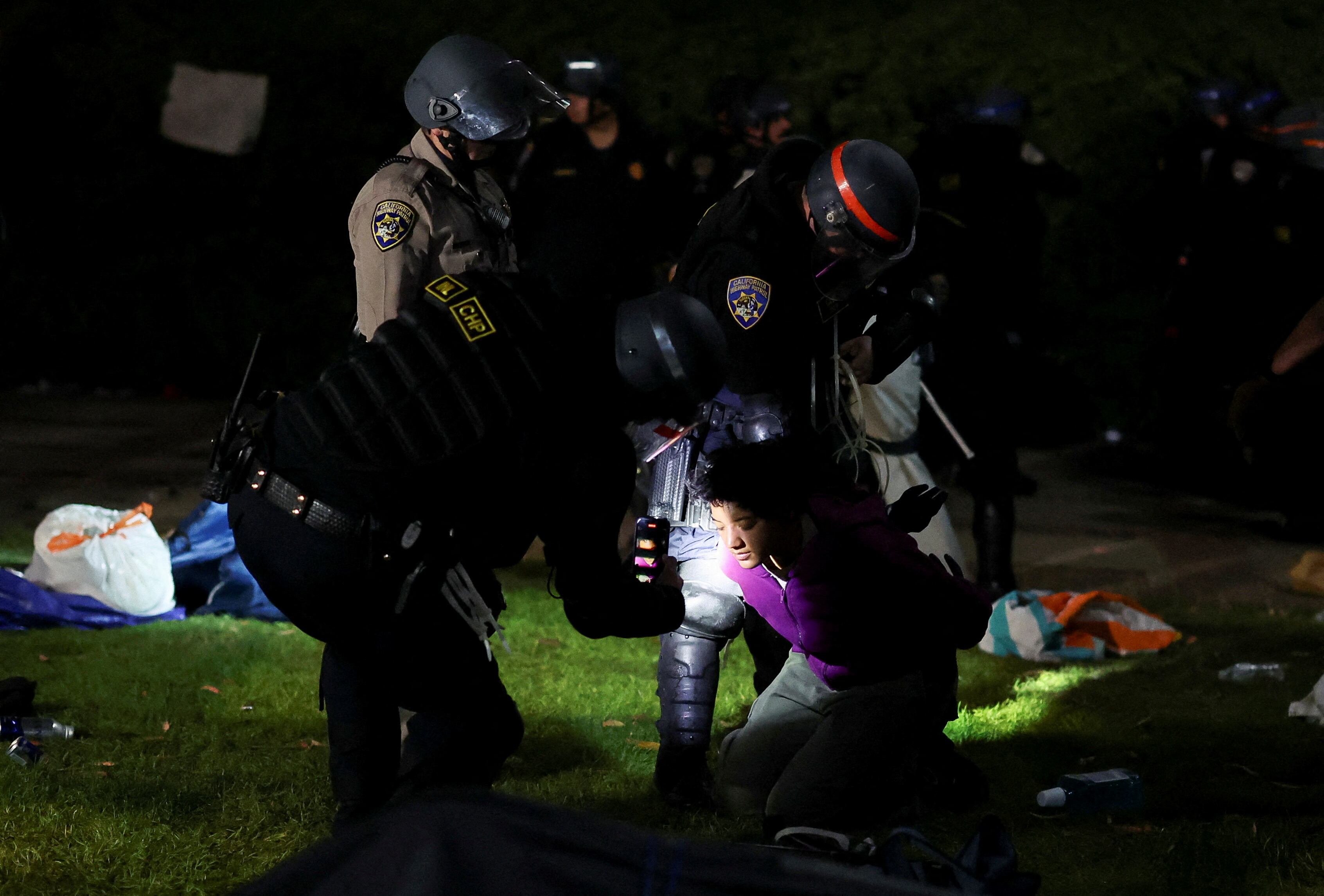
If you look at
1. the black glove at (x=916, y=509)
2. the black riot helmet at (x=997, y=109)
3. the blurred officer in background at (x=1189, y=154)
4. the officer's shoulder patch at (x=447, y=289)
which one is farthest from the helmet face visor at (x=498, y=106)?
the blurred officer in background at (x=1189, y=154)

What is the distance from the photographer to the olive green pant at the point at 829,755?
13.6 feet

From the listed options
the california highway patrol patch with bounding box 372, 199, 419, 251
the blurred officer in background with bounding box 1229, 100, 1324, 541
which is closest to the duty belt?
the california highway patrol patch with bounding box 372, 199, 419, 251

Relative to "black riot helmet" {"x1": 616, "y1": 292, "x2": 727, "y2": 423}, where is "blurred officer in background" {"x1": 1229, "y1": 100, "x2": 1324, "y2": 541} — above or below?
below

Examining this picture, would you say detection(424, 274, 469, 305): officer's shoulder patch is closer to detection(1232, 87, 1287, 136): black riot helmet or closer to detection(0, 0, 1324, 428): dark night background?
detection(1232, 87, 1287, 136): black riot helmet

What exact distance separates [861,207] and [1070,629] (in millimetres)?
2758

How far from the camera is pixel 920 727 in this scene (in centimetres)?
425

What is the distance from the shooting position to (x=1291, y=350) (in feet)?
16.0

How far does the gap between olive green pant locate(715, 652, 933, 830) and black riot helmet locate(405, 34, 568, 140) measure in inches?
72.6

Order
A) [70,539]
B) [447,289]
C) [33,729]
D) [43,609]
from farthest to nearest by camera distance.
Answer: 1. [70,539]
2. [43,609]
3. [33,729]
4. [447,289]

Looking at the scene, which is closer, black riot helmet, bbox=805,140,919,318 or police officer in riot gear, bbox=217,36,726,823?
police officer in riot gear, bbox=217,36,726,823

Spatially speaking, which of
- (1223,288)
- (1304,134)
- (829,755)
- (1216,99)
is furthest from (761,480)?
(1216,99)

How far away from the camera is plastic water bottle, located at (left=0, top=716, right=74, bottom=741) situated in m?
4.73

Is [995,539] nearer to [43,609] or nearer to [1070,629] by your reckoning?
[1070,629]

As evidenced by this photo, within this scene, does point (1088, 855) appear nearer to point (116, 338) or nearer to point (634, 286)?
point (634, 286)
